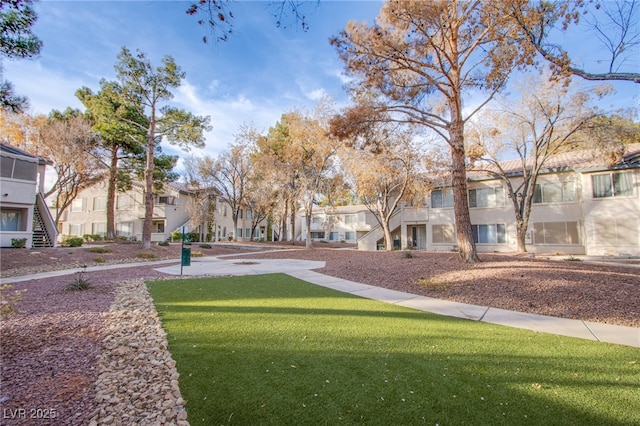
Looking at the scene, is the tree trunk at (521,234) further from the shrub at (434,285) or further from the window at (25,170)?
the window at (25,170)

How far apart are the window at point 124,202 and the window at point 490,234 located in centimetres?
3461

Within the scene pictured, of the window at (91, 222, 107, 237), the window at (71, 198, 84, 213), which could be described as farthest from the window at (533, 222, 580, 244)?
the window at (71, 198, 84, 213)

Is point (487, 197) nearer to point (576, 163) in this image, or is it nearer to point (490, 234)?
point (490, 234)

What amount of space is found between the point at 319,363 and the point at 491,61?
31.3 ft

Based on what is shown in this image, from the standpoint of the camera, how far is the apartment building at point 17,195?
589 inches

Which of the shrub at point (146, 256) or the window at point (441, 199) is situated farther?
the window at point (441, 199)

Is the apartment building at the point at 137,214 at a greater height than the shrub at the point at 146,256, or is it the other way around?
the apartment building at the point at 137,214

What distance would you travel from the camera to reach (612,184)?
17.3m

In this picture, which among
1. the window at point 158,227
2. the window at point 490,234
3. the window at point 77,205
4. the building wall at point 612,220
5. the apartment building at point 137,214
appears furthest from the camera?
the window at point 77,205

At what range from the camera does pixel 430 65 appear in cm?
921

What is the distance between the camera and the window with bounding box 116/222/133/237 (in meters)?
33.1

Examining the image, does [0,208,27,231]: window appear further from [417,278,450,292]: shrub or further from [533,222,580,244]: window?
[533,222,580,244]: window

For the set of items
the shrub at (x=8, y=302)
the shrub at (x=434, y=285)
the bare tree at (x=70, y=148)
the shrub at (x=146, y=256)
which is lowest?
the shrub at (x=434, y=285)

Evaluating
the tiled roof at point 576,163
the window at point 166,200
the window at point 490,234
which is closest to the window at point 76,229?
the window at point 166,200
